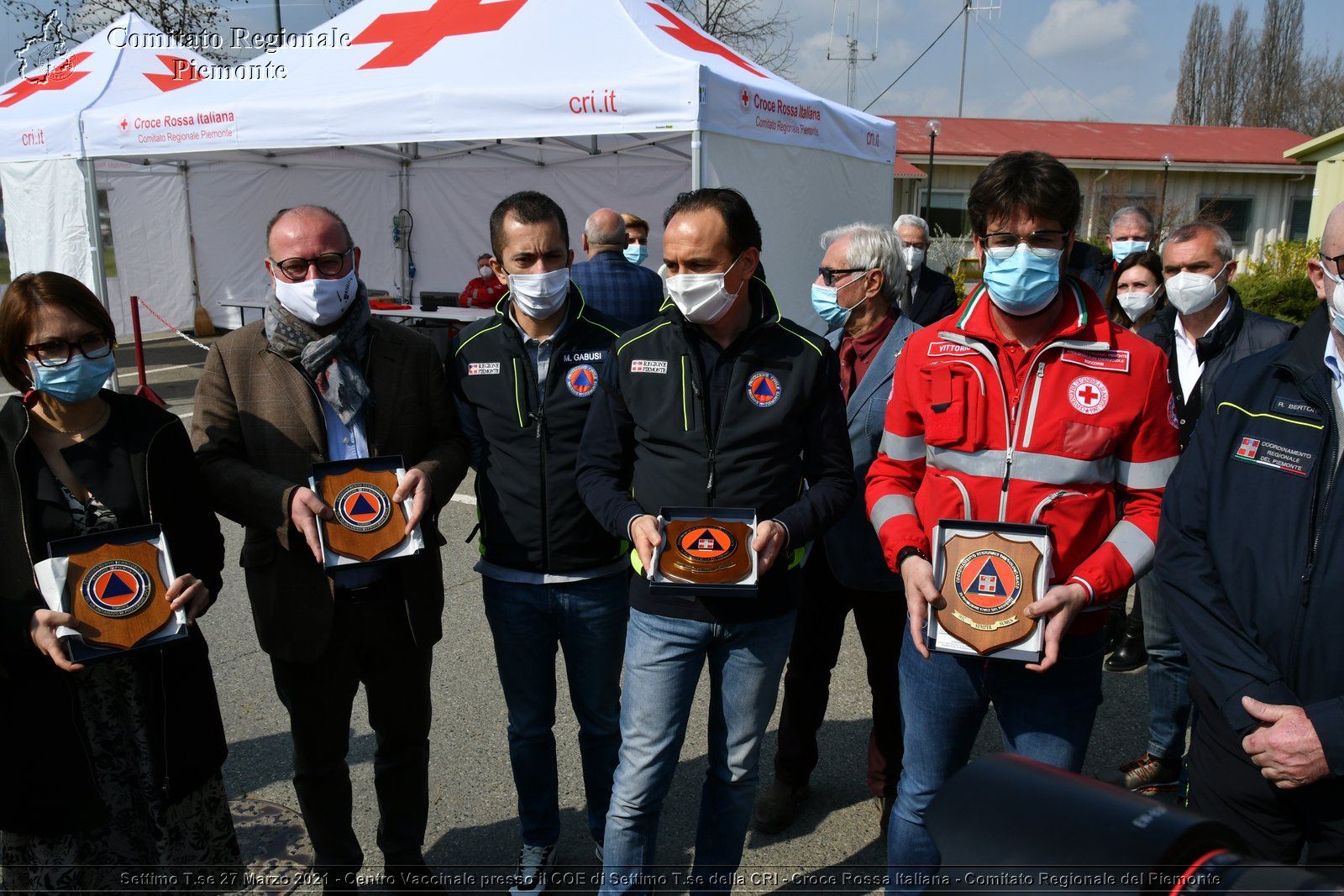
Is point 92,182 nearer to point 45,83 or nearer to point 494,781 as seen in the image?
point 45,83

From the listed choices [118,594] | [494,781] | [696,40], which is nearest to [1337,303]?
[118,594]

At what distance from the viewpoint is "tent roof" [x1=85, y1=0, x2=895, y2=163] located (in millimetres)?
7336

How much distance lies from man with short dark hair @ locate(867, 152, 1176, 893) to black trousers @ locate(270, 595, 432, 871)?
1.42m

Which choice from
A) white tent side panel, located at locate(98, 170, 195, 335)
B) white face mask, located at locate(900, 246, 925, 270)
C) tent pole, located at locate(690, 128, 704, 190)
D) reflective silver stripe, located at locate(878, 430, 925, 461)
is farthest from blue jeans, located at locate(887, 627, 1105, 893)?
white tent side panel, located at locate(98, 170, 195, 335)

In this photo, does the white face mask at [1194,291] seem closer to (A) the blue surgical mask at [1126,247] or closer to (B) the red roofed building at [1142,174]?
(A) the blue surgical mask at [1126,247]

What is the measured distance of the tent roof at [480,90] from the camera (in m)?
7.34

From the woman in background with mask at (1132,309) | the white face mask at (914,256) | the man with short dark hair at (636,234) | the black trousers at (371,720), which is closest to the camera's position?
the black trousers at (371,720)

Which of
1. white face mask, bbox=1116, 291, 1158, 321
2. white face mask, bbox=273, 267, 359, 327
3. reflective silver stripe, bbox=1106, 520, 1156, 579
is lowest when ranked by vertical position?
reflective silver stripe, bbox=1106, 520, 1156, 579

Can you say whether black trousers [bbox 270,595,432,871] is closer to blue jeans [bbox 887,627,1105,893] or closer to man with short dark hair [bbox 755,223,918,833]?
man with short dark hair [bbox 755,223,918,833]

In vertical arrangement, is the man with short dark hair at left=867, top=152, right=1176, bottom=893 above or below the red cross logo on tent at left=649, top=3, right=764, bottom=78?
below

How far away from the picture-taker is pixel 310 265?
253 cm

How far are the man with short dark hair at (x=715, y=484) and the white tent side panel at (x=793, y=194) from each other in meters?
5.10

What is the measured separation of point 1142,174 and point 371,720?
101ft

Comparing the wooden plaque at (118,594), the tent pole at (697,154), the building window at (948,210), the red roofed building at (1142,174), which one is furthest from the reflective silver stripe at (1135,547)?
the building window at (948,210)
